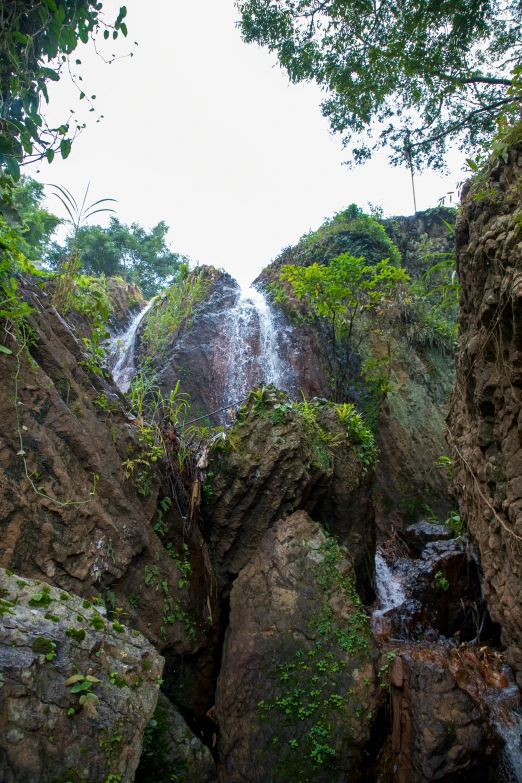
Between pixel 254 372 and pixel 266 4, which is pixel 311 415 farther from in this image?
pixel 266 4

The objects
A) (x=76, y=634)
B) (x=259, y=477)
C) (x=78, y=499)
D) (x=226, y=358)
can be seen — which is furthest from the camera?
(x=226, y=358)

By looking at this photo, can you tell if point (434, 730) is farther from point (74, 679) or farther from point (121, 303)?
point (121, 303)

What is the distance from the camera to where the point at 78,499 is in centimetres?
343

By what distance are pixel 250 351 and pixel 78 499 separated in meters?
7.75

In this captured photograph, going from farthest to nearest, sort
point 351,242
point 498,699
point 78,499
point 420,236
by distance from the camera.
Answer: point 420,236
point 351,242
point 498,699
point 78,499

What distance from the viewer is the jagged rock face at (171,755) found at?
2807mm

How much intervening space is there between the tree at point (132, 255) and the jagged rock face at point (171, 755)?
17.8 metres

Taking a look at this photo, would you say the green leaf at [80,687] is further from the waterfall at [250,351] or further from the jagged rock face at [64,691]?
the waterfall at [250,351]

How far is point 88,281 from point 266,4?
6.42 metres

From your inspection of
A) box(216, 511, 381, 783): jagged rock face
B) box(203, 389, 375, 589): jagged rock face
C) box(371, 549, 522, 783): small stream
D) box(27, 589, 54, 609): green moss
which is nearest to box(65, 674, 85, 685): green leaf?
box(27, 589, 54, 609): green moss

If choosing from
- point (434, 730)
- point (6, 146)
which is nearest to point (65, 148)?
point (6, 146)

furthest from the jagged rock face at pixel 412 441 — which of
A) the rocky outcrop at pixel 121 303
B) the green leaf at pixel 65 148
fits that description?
the rocky outcrop at pixel 121 303

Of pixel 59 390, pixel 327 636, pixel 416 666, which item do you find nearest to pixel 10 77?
pixel 59 390

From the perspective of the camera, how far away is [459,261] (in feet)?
14.6
